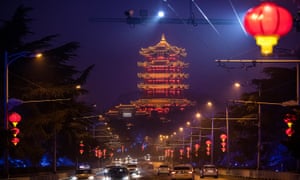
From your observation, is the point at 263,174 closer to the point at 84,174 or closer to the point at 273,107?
the point at 84,174

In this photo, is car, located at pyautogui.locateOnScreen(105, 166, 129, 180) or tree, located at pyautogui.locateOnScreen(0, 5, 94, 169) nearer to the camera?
car, located at pyautogui.locateOnScreen(105, 166, 129, 180)

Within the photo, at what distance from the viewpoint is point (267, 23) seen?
13.8m

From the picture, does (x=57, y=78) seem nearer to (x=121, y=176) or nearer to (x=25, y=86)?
(x=25, y=86)

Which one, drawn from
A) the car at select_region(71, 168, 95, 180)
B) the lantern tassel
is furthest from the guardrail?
the lantern tassel

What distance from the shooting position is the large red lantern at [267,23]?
13797 mm

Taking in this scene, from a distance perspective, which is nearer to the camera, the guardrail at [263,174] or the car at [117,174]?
the car at [117,174]

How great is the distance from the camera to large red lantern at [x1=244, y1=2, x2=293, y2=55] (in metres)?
13.8

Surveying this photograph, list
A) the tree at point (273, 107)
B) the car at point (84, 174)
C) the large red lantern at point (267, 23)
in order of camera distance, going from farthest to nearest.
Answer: the tree at point (273, 107) → the car at point (84, 174) → the large red lantern at point (267, 23)

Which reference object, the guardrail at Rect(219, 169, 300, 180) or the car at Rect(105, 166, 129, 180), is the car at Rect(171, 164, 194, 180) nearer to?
the car at Rect(105, 166, 129, 180)

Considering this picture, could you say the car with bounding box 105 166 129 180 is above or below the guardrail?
above

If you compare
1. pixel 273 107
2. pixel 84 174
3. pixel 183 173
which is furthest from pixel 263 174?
pixel 273 107

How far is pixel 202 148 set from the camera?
412 feet

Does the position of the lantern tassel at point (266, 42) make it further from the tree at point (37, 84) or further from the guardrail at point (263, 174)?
the tree at point (37, 84)

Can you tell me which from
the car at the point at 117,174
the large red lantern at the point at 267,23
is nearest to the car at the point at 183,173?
the car at the point at 117,174
